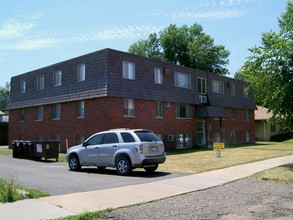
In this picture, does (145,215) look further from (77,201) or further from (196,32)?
(196,32)

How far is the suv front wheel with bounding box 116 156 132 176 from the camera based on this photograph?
14.2m

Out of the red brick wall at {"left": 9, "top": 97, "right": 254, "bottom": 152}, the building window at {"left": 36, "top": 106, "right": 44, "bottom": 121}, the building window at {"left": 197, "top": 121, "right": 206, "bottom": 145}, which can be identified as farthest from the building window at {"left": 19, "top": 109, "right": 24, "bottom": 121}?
the building window at {"left": 197, "top": 121, "right": 206, "bottom": 145}

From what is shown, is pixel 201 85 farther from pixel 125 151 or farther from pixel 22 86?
pixel 125 151

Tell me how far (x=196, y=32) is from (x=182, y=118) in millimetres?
39578

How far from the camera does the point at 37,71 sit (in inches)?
1259

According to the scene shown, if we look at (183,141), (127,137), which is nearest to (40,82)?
(183,141)

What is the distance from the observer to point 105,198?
31.3 ft

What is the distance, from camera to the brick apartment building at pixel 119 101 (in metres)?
25.0

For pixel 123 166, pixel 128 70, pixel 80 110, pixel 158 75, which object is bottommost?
pixel 123 166

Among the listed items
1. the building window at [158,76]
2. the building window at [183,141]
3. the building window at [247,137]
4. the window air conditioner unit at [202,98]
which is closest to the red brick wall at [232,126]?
the building window at [247,137]

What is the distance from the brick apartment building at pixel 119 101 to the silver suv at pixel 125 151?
825cm

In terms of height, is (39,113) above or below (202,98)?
below

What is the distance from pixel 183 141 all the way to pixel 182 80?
5190 mm

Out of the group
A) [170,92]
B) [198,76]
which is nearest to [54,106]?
[170,92]
